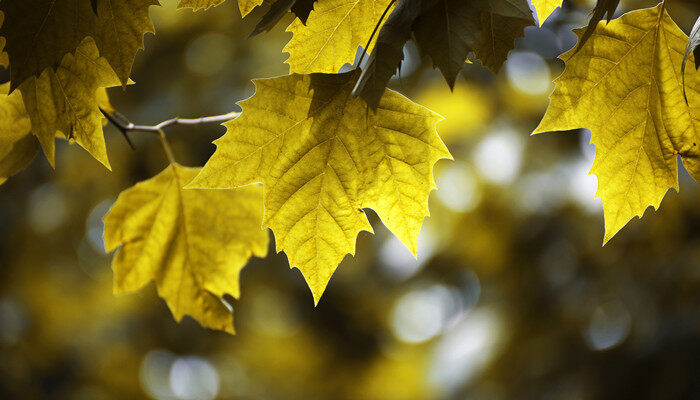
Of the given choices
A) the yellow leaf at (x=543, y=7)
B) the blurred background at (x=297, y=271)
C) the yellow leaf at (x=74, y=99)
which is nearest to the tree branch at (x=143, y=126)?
the yellow leaf at (x=74, y=99)

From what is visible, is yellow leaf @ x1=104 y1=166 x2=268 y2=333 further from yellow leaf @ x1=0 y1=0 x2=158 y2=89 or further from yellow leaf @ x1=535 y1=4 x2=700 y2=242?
yellow leaf @ x1=535 y1=4 x2=700 y2=242

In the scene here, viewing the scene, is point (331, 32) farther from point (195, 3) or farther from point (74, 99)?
point (74, 99)

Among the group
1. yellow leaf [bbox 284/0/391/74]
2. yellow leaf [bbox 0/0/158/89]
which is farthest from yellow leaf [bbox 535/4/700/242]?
yellow leaf [bbox 0/0/158/89]

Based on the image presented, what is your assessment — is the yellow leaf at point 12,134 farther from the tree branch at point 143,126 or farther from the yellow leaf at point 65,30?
the yellow leaf at point 65,30

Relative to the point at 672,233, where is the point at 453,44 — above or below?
above

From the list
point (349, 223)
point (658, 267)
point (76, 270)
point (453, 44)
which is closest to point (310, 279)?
point (349, 223)

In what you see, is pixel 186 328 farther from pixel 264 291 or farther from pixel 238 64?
pixel 238 64
